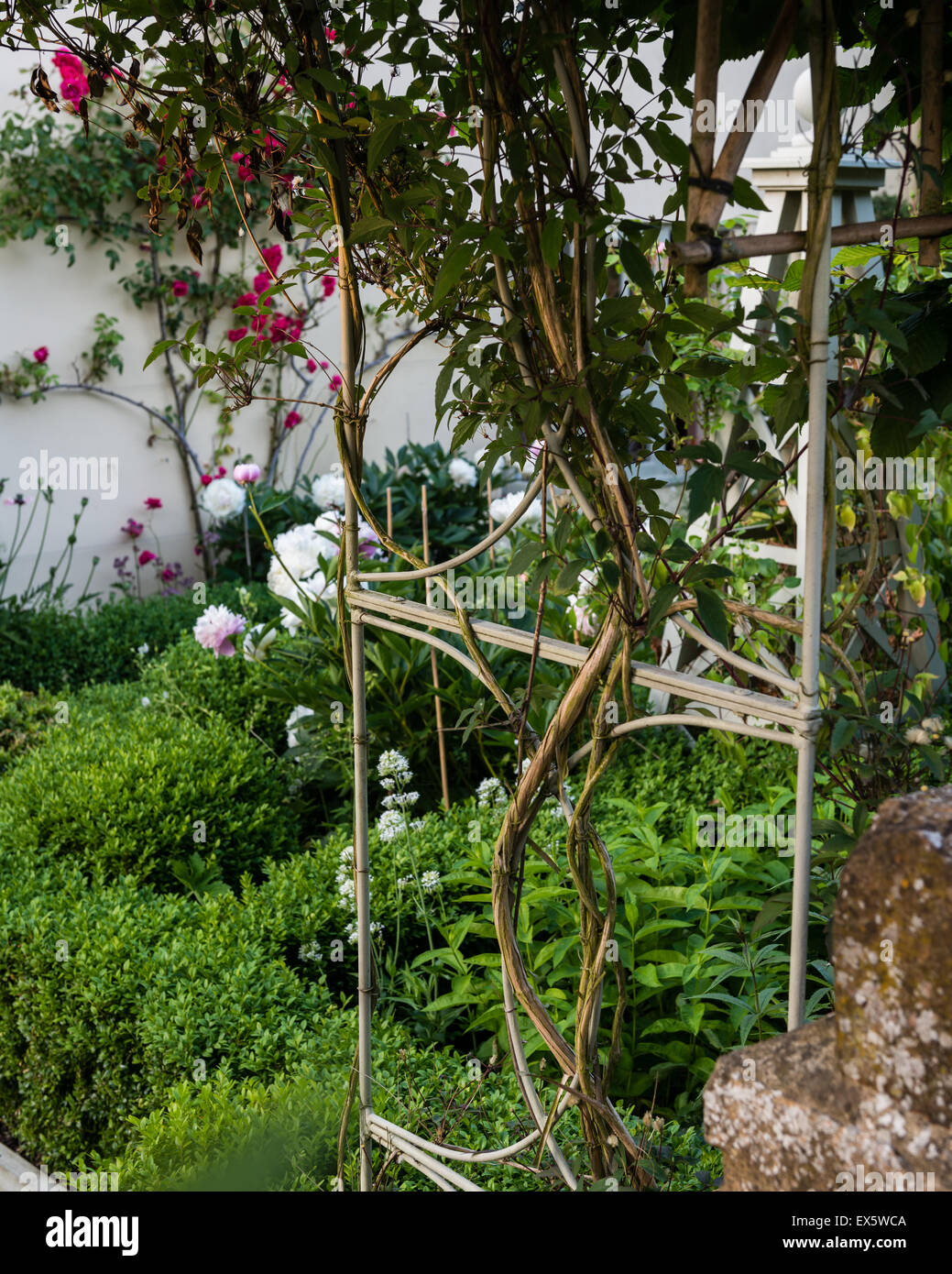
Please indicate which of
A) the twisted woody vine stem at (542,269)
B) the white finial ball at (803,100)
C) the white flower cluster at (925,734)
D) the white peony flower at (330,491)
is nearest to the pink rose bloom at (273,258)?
the twisted woody vine stem at (542,269)

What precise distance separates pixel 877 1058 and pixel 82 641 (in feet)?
14.4

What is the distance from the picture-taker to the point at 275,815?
3.11 metres

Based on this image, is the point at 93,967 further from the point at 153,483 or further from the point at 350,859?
the point at 153,483

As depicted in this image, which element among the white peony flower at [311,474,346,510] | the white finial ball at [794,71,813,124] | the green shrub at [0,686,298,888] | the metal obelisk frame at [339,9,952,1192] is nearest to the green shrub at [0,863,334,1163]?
the green shrub at [0,686,298,888]

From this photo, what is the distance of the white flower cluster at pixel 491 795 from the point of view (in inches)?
110

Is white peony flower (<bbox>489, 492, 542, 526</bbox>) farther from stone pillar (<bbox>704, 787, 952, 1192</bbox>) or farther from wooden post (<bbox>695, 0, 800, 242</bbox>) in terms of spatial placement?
stone pillar (<bbox>704, 787, 952, 1192</bbox>)

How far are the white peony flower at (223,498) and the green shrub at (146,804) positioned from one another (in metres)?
2.53

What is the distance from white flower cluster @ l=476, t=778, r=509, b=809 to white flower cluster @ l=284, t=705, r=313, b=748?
2.32ft

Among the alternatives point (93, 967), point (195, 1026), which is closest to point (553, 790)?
point (195, 1026)

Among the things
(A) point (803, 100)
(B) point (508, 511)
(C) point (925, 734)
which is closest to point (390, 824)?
(C) point (925, 734)

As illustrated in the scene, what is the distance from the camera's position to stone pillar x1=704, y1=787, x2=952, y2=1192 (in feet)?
2.71

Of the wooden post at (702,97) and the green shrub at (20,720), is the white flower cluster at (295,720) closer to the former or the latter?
the green shrub at (20,720)
